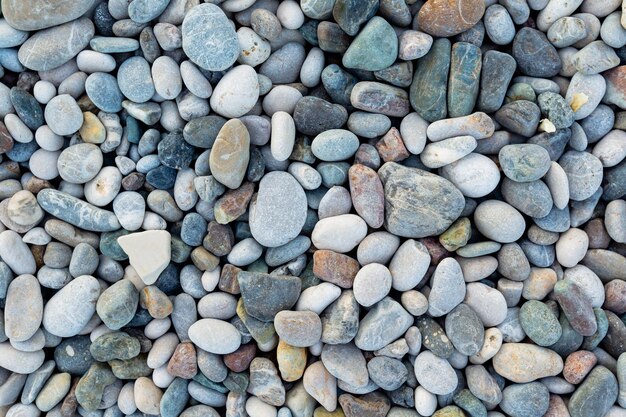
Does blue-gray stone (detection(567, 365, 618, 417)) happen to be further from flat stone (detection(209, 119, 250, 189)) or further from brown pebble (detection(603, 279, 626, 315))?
flat stone (detection(209, 119, 250, 189))

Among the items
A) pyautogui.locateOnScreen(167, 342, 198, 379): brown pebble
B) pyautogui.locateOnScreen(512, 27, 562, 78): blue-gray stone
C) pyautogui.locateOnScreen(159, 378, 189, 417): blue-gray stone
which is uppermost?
pyautogui.locateOnScreen(512, 27, 562, 78): blue-gray stone

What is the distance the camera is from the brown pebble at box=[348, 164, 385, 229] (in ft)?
3.68

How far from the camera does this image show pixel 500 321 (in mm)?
1136

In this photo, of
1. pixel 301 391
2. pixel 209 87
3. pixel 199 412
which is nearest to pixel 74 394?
pixel 199 412

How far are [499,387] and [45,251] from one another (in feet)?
3.38

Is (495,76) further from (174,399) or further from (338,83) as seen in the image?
(174,399)

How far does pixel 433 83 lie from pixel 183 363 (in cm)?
80

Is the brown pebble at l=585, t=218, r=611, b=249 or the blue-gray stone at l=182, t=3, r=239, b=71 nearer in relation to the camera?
the blue-gray stone at l=182, t=3, r=239, b=71

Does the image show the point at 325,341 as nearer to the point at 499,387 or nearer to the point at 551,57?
the point at 499,387

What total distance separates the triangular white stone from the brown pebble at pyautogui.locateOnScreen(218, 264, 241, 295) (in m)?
0.12

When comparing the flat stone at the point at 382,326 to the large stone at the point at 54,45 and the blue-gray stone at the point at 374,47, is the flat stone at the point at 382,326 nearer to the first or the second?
the blue-gray stone at the point at 374,47

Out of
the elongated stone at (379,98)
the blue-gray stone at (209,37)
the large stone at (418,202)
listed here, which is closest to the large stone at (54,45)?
the blue-gray stone at (209,37)

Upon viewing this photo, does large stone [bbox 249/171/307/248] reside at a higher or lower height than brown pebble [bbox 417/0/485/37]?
lower

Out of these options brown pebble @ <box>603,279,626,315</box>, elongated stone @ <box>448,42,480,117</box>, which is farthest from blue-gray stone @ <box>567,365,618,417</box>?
elongated stone @ <box>448,42,480,117</box>
